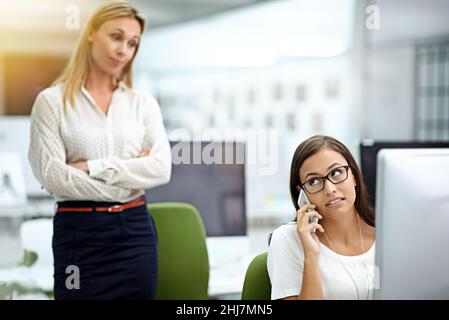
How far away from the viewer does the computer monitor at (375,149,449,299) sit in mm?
1057

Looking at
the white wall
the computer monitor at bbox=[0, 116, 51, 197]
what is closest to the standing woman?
the computer monitor at bbox=[0, 116, 51, 197]

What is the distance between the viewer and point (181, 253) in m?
2.07

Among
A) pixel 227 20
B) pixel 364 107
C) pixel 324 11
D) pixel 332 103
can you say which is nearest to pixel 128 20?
pixel 332 103

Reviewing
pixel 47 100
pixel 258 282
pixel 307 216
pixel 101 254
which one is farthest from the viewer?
pixel 101 254

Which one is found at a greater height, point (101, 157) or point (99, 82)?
point (99, 82)

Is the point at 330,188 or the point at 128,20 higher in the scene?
the point at 128,20

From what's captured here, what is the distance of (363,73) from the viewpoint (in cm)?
335

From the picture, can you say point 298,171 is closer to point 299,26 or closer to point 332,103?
point 332,103

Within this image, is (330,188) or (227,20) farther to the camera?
(227,20)

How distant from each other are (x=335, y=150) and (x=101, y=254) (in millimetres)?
785

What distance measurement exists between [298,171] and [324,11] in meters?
2.84

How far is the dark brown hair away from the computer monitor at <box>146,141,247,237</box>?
991 millimetres
